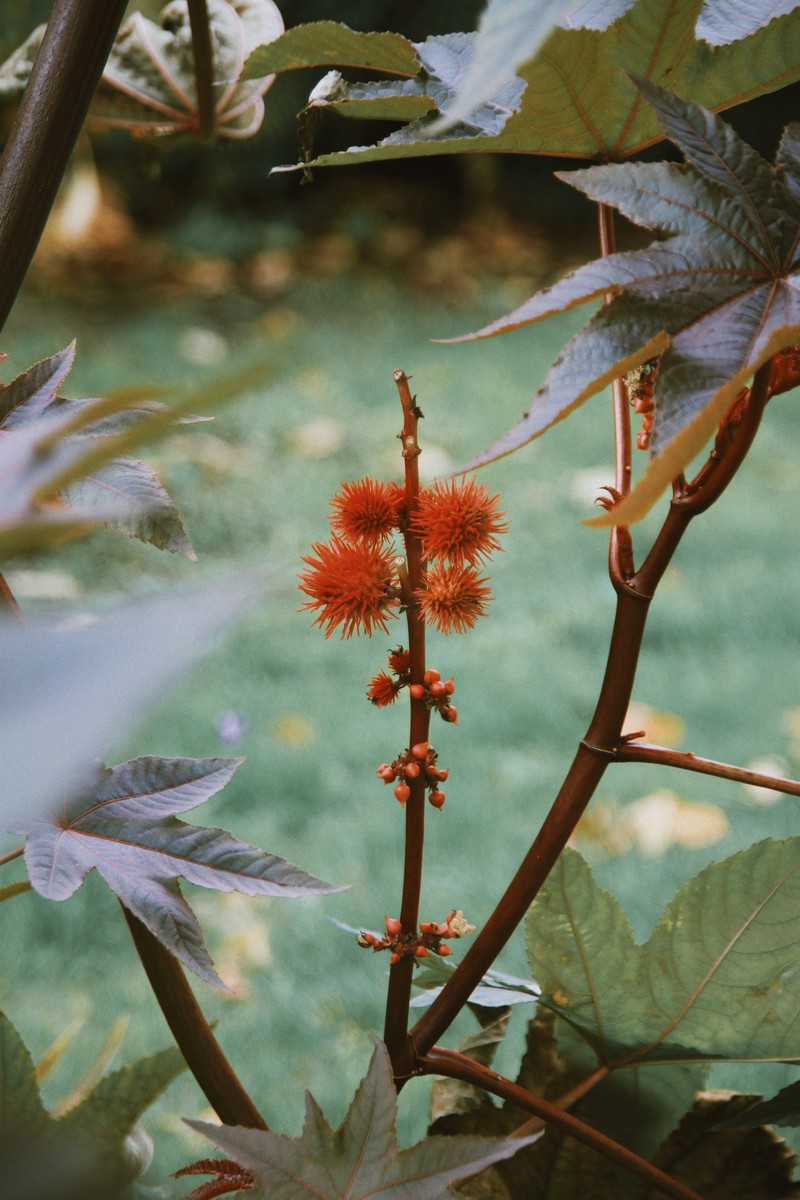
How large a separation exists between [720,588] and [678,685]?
214mm

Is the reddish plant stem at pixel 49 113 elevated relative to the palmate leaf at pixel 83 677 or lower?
elevated

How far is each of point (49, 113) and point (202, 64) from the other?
0.13 meters

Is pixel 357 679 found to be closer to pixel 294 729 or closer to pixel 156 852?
pixel 294 729

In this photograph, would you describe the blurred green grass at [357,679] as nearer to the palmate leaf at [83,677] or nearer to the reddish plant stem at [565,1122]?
the reddish plant stem at [565,1122]

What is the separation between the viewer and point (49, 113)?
0.24 meters

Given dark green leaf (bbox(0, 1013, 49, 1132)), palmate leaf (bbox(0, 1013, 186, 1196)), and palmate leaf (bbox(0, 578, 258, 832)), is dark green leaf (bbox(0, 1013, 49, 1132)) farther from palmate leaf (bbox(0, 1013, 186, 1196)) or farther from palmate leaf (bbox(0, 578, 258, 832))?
palmate leaf (bbox(0, 578, 258, 832))

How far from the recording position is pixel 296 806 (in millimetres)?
1028

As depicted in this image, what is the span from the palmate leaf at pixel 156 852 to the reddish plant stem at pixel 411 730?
2 cm

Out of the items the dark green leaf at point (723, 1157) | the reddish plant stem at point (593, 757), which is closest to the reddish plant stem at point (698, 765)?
the reddish plant stem at point (593, 757)

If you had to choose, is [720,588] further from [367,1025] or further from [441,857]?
[367,1025]

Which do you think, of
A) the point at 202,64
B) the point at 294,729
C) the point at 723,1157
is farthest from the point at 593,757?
the point at 294,729

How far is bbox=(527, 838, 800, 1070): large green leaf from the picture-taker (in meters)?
0.28

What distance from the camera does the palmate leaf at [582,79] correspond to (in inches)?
9.2

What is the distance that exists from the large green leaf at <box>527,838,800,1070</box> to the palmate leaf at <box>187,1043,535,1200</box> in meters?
Answer: 0.07
